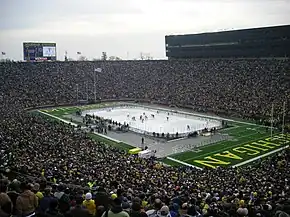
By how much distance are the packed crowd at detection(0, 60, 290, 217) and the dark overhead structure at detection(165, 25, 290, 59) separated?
5.10 meters

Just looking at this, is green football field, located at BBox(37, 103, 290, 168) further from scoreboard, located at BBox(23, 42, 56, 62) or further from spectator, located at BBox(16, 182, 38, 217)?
scoreboard, located at BBox(23, 42, 56, 62)

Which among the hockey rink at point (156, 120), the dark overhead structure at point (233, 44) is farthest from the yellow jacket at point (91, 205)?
the dark overhead structure at point (233, 44)

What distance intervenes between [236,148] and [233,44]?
4847 centimetres

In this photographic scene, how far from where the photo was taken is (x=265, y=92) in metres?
58.0

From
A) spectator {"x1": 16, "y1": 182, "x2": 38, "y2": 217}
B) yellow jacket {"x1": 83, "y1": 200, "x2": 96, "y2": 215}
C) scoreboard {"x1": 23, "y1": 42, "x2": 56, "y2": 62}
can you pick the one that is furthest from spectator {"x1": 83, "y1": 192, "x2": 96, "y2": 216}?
scoreboard {"x1": 23, "y1": 42, "x2": 56, "y2": 62}

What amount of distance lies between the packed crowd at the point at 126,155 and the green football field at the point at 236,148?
4.26 meters

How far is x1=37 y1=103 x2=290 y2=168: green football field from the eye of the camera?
107 feet

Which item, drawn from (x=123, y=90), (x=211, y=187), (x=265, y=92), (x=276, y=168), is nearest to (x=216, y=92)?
(x=265, y=92)

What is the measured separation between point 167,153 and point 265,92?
29.1 meters

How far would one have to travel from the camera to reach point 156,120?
52156 millimetres

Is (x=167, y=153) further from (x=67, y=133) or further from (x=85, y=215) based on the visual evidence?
(x=85, y=215)

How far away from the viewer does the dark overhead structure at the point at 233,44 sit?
72.2 meters

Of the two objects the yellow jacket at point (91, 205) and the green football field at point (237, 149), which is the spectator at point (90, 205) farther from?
the green football field at point (237, 149)

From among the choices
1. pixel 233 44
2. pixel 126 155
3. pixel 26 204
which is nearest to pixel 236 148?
pixel 126 155
